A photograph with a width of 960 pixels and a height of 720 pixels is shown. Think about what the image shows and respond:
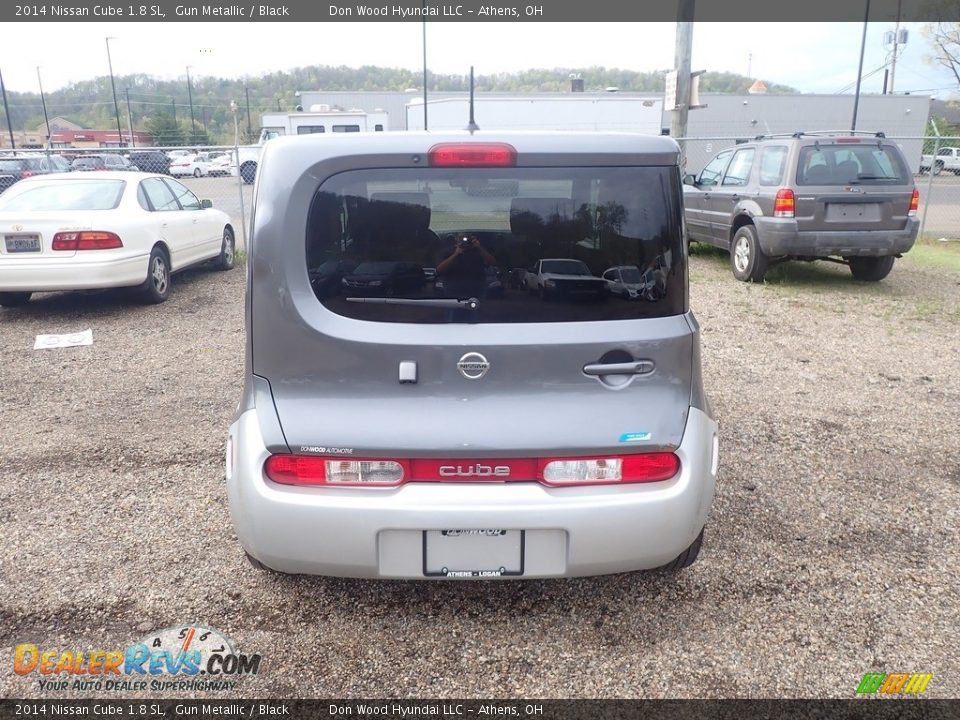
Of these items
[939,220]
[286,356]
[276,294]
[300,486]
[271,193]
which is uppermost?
[271,193]

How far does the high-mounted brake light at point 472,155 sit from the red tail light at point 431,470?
98 centimetres

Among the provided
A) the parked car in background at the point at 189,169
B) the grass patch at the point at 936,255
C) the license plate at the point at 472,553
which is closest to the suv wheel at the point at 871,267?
the grass patch at the point at 936,255

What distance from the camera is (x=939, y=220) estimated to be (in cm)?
1648

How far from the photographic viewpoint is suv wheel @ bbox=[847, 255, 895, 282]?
9.12m

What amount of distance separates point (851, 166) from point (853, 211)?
1.68ft

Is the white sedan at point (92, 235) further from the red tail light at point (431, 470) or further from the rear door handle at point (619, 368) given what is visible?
the rear door handle at point (619, 368)

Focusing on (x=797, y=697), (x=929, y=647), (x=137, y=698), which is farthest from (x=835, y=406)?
(x=137, y=698)

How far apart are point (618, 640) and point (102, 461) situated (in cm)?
318

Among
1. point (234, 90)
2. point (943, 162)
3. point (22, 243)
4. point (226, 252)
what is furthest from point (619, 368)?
point (234, 90)

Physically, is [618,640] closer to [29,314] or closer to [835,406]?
[835,406]

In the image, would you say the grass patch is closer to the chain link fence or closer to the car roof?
the chain link fence

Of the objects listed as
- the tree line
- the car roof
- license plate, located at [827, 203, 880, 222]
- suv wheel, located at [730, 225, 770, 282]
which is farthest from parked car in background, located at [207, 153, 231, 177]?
license plate, located at [827, 203, 880, 222]

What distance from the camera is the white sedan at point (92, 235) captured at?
23.4 feet

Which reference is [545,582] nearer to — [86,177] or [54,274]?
[54,274]
